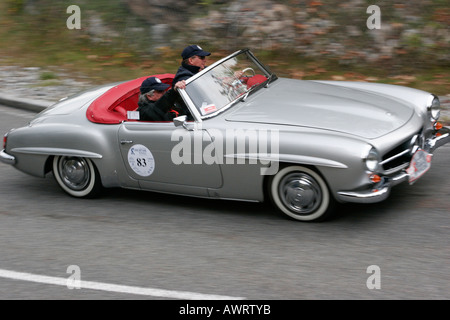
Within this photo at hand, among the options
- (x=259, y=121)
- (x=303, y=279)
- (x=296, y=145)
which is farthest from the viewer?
(x=259, y=121)

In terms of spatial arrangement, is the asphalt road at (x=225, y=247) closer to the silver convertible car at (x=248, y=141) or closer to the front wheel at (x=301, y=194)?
the front wheel at (x=301, y=194)

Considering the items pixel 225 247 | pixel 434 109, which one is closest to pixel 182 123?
pixel 225 247

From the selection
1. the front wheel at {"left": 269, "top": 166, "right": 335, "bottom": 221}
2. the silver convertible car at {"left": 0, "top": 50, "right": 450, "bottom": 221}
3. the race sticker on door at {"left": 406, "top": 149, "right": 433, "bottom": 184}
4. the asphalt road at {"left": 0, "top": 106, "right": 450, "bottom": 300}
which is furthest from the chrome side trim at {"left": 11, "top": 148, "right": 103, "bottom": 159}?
the race sticker on door at {"left": 406, "top": 149, "right": 433, "bottom": 184}

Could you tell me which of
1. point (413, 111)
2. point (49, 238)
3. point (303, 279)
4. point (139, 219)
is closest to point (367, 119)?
point (413, 111)

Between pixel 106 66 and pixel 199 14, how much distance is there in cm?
195

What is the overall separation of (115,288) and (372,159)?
2.25 metres

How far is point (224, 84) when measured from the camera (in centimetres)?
639

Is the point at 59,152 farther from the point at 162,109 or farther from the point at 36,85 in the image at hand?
the point at 36,85

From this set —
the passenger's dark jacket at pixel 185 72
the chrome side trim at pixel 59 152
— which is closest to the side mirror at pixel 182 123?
the passenger's dark jacket at pixel 185 72

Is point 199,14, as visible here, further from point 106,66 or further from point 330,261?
point 330,261

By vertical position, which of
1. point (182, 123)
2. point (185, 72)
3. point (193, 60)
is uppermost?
point (193, 60)

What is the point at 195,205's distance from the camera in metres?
6.52

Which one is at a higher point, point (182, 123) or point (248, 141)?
point (182, 123)

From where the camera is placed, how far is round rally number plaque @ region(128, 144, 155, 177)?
246 inches
